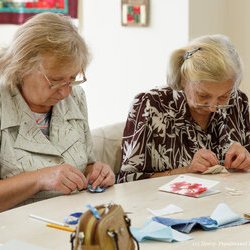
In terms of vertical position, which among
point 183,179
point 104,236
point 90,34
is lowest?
point 183,179

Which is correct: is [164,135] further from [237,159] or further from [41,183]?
[41,183]

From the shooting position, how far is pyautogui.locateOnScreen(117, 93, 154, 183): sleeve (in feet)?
8.35

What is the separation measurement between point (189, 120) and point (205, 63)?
306 millimetres

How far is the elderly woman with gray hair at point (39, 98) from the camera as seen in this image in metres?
2.19

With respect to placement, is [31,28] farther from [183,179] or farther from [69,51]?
[183,179]

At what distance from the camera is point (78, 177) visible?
207 centimetres

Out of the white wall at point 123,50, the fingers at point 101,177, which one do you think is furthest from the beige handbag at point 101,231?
the white wall at point 123,50

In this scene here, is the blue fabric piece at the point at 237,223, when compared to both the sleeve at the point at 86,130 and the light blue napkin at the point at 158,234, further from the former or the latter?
the sleeve at the point at 86,130

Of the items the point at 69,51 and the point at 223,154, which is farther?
the point at 223,154

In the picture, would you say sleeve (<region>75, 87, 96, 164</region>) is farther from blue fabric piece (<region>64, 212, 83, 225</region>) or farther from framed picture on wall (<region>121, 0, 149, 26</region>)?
framed picture on wall (<region>121, 0, 149, 26</region>)

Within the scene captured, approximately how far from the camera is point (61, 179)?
Result: 6.71 feet

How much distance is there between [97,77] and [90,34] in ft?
1.10

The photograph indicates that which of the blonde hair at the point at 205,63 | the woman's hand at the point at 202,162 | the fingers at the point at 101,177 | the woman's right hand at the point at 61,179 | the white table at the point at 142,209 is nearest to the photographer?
the white table at the point at 142,209

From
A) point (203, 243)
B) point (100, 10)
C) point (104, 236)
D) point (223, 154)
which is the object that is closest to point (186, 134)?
point (223, 154)
